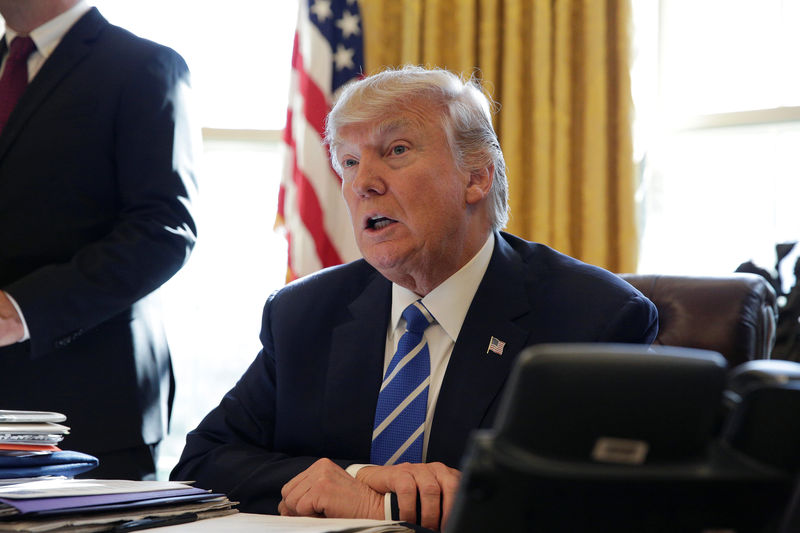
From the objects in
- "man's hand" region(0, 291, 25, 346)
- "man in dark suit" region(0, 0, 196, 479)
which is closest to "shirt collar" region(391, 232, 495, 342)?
"man in dark suit" region(0, 0, 196, 479)

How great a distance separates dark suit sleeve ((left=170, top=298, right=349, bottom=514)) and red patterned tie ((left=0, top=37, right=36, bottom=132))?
886 millimetres

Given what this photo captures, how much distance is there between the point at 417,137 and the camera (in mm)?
1776

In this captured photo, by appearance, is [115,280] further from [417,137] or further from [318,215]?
[318,215]

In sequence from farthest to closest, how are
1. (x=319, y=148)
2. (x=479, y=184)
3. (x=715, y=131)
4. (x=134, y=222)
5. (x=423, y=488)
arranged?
(x=319, y=148) < (x=715, y=131) < (x=134, y=222) < (x=479, y=184) < (x=423, y=488)

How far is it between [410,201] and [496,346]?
37cm

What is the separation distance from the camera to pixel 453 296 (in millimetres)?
1718

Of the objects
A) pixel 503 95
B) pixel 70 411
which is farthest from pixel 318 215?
pixel 70 411

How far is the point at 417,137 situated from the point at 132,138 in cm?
76

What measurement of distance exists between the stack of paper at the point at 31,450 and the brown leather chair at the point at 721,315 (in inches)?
52.8

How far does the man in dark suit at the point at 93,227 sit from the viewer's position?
1.88 m

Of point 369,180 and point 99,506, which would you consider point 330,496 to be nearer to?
point 99,506

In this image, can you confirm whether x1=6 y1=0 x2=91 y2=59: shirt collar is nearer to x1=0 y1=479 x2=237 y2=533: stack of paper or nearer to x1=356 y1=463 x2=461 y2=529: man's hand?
x1=0 y1=479 x2=237 y2=533: stack of paper

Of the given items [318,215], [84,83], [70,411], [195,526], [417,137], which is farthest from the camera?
[318,215]

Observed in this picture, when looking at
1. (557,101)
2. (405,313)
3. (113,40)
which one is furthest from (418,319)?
(557,101)
